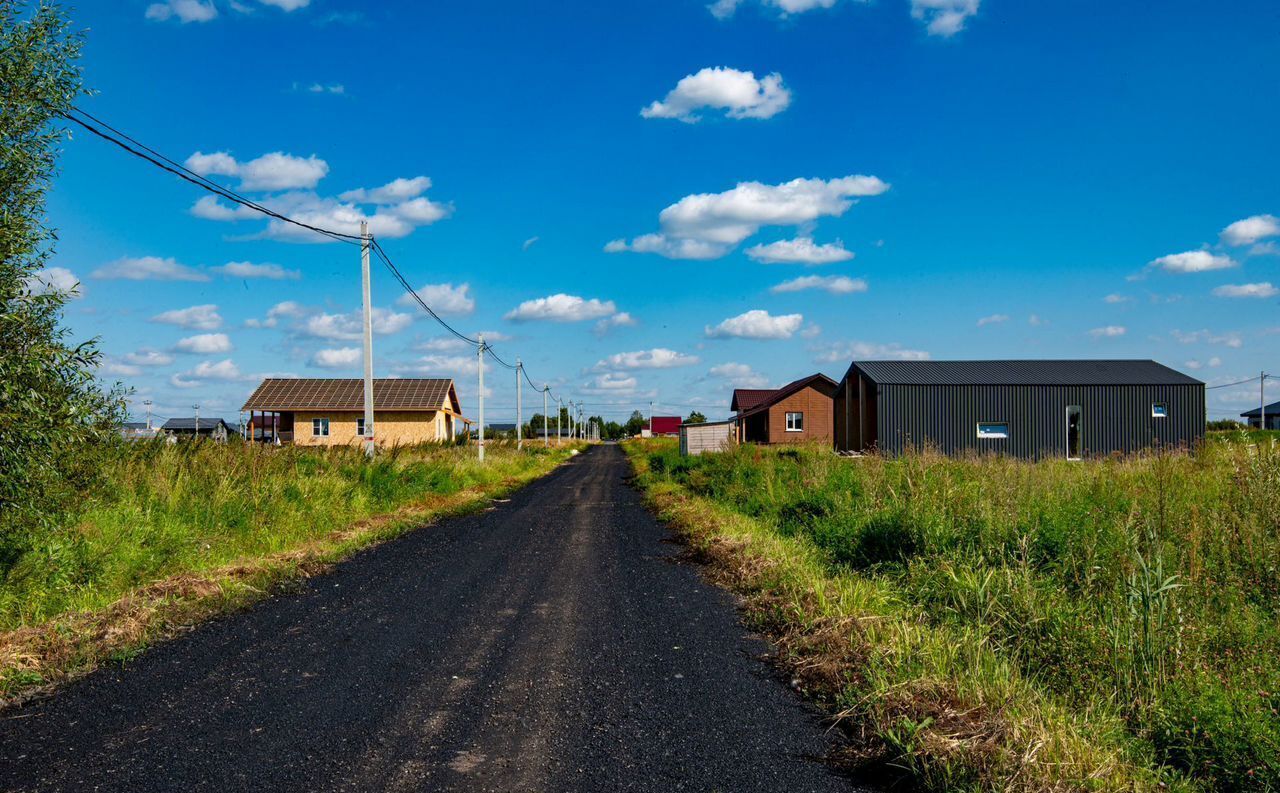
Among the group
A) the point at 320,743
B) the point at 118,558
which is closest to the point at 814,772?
the point at 320,743

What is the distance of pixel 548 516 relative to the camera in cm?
1702

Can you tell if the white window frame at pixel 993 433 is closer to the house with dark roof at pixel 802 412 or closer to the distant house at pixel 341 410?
the house with dark roof at pixel 802 412

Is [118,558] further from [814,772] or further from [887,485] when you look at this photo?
[887,485]

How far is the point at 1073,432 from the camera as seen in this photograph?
33188 millimetres

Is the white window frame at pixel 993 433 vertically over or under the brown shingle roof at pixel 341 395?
under

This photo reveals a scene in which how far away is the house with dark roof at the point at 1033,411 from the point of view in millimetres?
32594

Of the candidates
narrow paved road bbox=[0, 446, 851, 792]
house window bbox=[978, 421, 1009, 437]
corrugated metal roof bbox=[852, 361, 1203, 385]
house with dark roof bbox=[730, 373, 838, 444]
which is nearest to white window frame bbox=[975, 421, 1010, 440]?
house window bbox=[978, 421, 1009, 437]

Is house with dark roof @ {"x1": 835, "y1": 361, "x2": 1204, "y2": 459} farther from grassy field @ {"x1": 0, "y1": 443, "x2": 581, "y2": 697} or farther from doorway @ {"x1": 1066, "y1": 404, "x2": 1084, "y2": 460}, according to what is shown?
grassy field @ {"x1": 0, "y1": 443, "x2": 581, "y2": 697}

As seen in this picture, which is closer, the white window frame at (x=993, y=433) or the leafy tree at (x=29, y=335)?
the leafy tree at (x=29, y=335)

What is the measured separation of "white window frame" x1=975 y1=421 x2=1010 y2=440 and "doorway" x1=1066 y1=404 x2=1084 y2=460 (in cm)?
251

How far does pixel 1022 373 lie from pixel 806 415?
18.3 metres

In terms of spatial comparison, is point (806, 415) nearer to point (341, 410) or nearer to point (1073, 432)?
point (1073, 432)

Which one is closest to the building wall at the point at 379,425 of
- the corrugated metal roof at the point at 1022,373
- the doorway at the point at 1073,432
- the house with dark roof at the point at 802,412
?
the house with dark roof at the point at 802,412

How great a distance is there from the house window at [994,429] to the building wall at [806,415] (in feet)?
58.8
